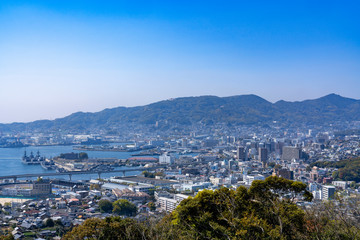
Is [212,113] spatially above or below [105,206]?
above

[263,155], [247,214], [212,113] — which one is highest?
[212,113]

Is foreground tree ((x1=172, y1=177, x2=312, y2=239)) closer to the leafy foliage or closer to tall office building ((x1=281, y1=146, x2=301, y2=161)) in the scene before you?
the leafy foliage

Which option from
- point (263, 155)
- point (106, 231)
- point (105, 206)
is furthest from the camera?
point (263, 155)

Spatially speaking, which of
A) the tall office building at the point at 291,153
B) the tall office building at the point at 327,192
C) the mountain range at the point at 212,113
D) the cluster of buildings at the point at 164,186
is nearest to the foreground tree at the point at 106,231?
the cluster of buildings at the point at 164,186

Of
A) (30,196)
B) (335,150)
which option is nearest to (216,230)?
(30,196)

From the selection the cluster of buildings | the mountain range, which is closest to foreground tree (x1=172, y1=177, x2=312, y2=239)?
the cluster of buildings

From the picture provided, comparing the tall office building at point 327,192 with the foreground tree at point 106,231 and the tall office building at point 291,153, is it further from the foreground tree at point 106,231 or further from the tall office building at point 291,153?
the tall office building at point 291,153

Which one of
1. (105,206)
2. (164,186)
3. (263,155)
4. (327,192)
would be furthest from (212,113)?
(105,206)

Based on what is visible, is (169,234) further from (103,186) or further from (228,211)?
(103,186)

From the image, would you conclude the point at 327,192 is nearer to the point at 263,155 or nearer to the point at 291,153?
the point at 263,155
